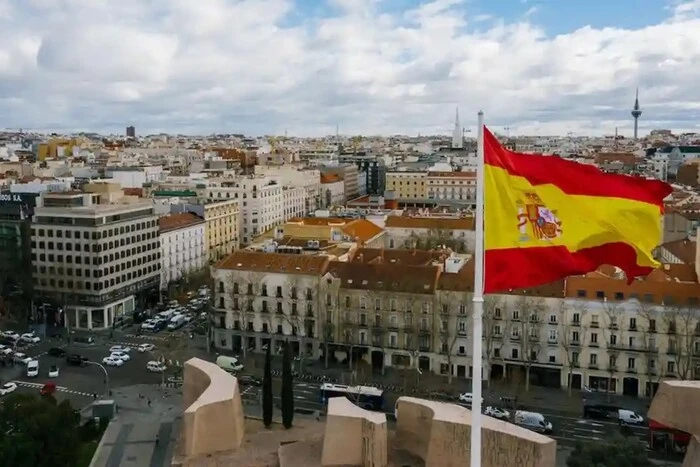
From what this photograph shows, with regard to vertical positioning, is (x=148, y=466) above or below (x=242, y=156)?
below

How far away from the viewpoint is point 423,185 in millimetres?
133500

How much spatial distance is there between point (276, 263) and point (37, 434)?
26117mm

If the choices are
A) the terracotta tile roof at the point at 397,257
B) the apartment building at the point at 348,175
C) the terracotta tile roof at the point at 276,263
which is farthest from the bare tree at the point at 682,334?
the apartment building at the point at 348,175

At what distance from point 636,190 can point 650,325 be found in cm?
3569

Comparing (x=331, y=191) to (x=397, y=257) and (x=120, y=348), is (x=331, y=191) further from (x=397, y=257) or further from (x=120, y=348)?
(x=120, y=348)

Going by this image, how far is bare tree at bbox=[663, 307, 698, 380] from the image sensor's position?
1796 inches

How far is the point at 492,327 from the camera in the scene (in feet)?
165

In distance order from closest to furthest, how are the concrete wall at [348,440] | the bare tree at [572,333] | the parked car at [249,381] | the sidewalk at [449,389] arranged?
the concrete wall at [348,440] → the sidewalk at [449,389] → the bare tree at [572,333] → the parked car at [249,381]

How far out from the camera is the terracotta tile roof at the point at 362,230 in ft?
252

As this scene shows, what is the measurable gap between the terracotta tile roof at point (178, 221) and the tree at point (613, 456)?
5155cm

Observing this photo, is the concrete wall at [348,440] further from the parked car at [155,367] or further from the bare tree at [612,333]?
the parked car at [155,367]

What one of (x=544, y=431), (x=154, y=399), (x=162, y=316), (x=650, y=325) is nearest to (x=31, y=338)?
(x=162, y=316)

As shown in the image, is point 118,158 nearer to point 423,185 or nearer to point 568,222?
point 423,185

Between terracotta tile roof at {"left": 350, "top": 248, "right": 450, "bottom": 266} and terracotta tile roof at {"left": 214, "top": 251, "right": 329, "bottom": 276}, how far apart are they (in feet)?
12.2
